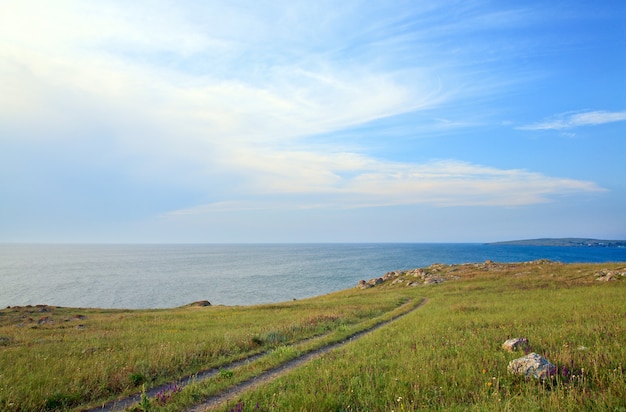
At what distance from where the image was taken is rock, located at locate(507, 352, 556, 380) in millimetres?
7359

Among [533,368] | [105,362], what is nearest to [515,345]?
[533,368]

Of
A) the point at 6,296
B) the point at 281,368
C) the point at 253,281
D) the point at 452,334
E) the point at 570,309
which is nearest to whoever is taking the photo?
the point at 281,368

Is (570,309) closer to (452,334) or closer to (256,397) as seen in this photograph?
(452,334)

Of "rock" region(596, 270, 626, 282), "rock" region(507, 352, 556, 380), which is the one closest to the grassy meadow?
"rock" region(507, 352, 556, 380)

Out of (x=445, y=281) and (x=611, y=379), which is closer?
(x=611, y=379)

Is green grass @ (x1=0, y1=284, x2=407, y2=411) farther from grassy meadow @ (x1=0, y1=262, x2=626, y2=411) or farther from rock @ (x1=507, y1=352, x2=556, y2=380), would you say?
rock @ (x1=507, y1=352, x2=556, y2=380)

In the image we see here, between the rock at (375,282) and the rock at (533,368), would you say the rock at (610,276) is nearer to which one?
the rock at (375,282)

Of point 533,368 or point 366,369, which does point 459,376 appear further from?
point 366,369

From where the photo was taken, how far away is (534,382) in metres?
7.16

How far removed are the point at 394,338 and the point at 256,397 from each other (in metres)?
8.69

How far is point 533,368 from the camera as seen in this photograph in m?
7.54

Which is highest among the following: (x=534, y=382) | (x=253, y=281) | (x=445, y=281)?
(x=534, y=382)

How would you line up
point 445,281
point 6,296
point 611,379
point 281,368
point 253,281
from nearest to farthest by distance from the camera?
1. point 611,379
2. point 281,368
3. point 445,281
4. point 6,296
5. point 253,281

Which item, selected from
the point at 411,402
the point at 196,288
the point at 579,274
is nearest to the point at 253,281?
the point at 196,288
